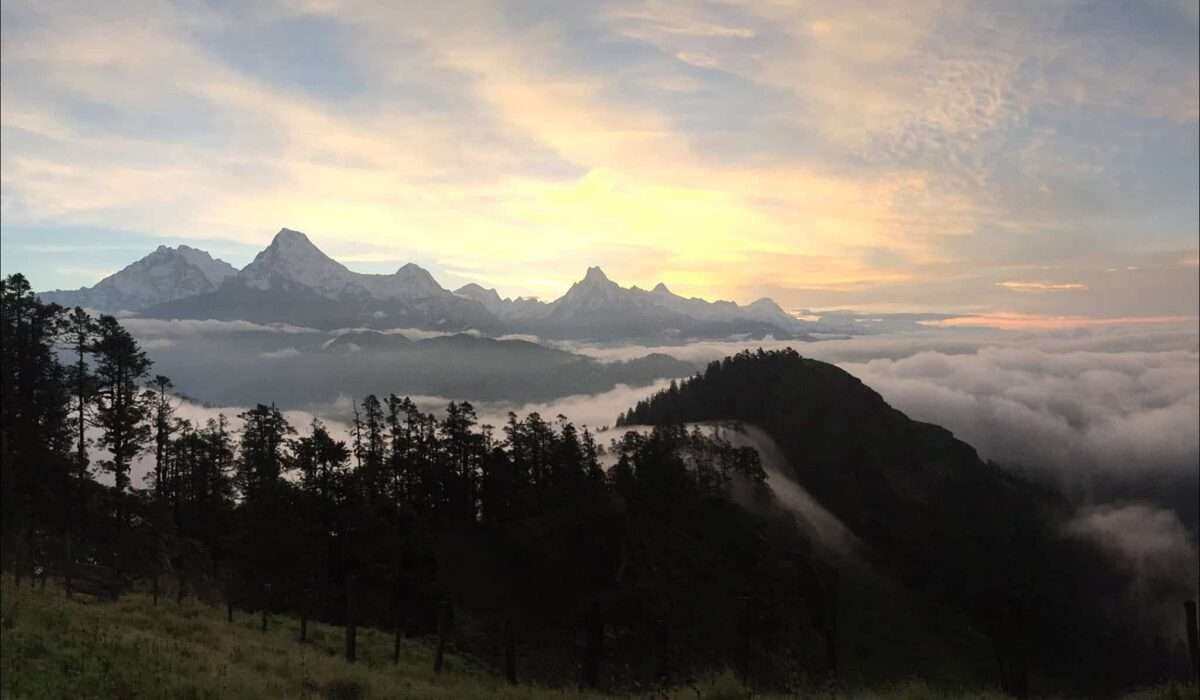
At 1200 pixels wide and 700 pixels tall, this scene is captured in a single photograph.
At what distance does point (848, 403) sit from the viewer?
557ft

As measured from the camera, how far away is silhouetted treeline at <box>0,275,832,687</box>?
4347cm

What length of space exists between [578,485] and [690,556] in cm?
1523

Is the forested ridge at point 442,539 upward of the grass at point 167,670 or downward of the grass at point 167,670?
downward

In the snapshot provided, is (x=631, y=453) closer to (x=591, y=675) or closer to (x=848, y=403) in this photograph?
(x=591, y=675)

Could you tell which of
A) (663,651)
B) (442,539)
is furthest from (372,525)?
(663,651)

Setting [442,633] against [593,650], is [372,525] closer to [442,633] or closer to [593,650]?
[442,633]

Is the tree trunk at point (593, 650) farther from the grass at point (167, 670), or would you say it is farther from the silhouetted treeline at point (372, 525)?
the grass at point (167, 670)

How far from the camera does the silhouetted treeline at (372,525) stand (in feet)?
143

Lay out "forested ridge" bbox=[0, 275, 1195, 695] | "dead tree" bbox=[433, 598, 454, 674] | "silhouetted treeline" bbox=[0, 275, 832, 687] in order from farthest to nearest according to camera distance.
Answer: "silhouetted treeline" bbox=[0, 275, 832, 687] < "forested ridge" bbox=[0, 275, 1195, 695] < "dead tree" bbox=[433, 598, 454, 674]

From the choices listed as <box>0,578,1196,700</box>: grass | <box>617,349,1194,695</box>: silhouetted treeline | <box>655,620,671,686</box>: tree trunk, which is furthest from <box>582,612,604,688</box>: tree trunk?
<box>617,349,1194,695</box>: silhouetted treeline

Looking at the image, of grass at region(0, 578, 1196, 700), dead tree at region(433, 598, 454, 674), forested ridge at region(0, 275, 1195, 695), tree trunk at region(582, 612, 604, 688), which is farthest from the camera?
tree trunk at region(582, 612, 604, 688)

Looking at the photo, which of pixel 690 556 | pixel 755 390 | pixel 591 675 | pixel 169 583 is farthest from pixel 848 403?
pixel 169 583

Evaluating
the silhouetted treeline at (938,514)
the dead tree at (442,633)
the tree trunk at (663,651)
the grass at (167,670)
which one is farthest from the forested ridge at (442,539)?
the silhouetted treeline at (938,514)

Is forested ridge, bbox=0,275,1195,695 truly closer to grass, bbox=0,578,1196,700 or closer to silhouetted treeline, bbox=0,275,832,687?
silhouetted treeline, bbox=0,275,832,687
